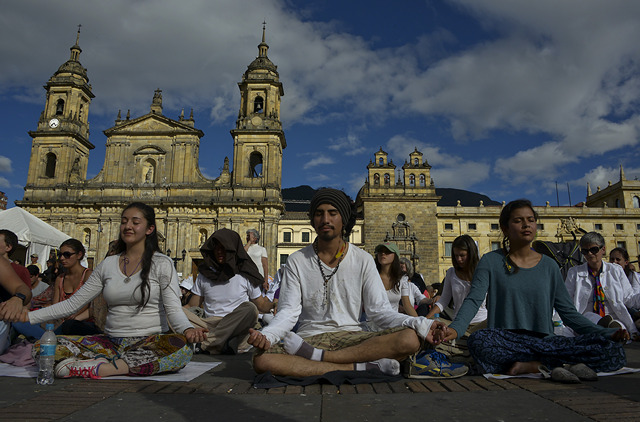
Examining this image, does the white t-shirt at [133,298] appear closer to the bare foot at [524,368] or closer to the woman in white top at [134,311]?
the woman in white top at [134,311]

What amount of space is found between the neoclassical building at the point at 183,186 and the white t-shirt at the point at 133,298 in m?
25.9

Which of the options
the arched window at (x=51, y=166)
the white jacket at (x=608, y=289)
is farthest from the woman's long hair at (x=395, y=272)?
the arched window at (x=51, y=166)

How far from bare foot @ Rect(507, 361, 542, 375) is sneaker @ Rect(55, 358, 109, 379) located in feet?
10.4

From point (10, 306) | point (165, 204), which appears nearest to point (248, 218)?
point (165, 204)

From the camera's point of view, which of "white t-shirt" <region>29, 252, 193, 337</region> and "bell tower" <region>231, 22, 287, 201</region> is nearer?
"white t-shirt" <region>29, 252, 193, 337</region>

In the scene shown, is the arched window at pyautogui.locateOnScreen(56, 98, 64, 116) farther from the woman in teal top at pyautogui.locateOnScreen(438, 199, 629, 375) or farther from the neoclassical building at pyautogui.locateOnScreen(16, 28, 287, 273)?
the woman in teal top at pyautogui.locateOnScreen(438, 199, 629, 375)

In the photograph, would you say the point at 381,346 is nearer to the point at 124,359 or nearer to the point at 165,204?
the point at 124,359

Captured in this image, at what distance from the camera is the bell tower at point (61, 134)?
33125 millimetres

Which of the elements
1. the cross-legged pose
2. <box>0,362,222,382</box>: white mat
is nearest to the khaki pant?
the cross-legged pose

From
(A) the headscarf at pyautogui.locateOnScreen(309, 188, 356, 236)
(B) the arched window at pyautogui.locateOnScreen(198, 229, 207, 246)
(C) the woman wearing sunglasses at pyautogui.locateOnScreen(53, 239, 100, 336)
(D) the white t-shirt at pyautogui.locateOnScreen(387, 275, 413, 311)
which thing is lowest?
(D) the white t-shirt at pyautogui.locateOnScreen(387, 275, 413, 311)

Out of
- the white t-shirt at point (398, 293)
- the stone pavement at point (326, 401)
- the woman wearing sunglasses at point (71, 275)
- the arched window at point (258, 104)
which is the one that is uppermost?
the arched window at point (258, 104)

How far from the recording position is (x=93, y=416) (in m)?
2.30

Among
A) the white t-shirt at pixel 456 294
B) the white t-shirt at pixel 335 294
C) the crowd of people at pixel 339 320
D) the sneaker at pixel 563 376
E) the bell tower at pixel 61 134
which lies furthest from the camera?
the bell tower at pixel 61 134

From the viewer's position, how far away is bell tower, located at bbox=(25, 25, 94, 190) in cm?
3312
